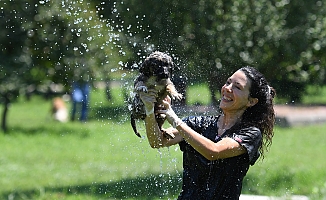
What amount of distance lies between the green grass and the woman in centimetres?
43

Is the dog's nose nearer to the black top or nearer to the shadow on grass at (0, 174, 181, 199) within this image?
the black top

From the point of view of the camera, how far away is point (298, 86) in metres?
9.54

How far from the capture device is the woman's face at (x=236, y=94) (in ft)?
12.5

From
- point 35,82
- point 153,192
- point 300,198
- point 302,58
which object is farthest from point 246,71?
point 35,82

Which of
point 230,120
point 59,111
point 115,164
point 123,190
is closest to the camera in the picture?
point 230,120

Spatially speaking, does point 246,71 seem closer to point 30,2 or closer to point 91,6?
point 91,6

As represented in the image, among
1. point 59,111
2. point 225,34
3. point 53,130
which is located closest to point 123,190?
point 225,34

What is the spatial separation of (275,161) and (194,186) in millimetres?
6405

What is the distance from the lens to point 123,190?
771 cm

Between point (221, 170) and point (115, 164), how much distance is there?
646cm

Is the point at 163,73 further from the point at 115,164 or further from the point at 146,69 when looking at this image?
the point at 115,164

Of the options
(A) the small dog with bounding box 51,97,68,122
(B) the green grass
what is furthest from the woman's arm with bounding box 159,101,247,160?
(A) the small dog with bounding box 51,97,68,122

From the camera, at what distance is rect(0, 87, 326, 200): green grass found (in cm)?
762

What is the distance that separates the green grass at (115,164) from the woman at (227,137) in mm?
433
